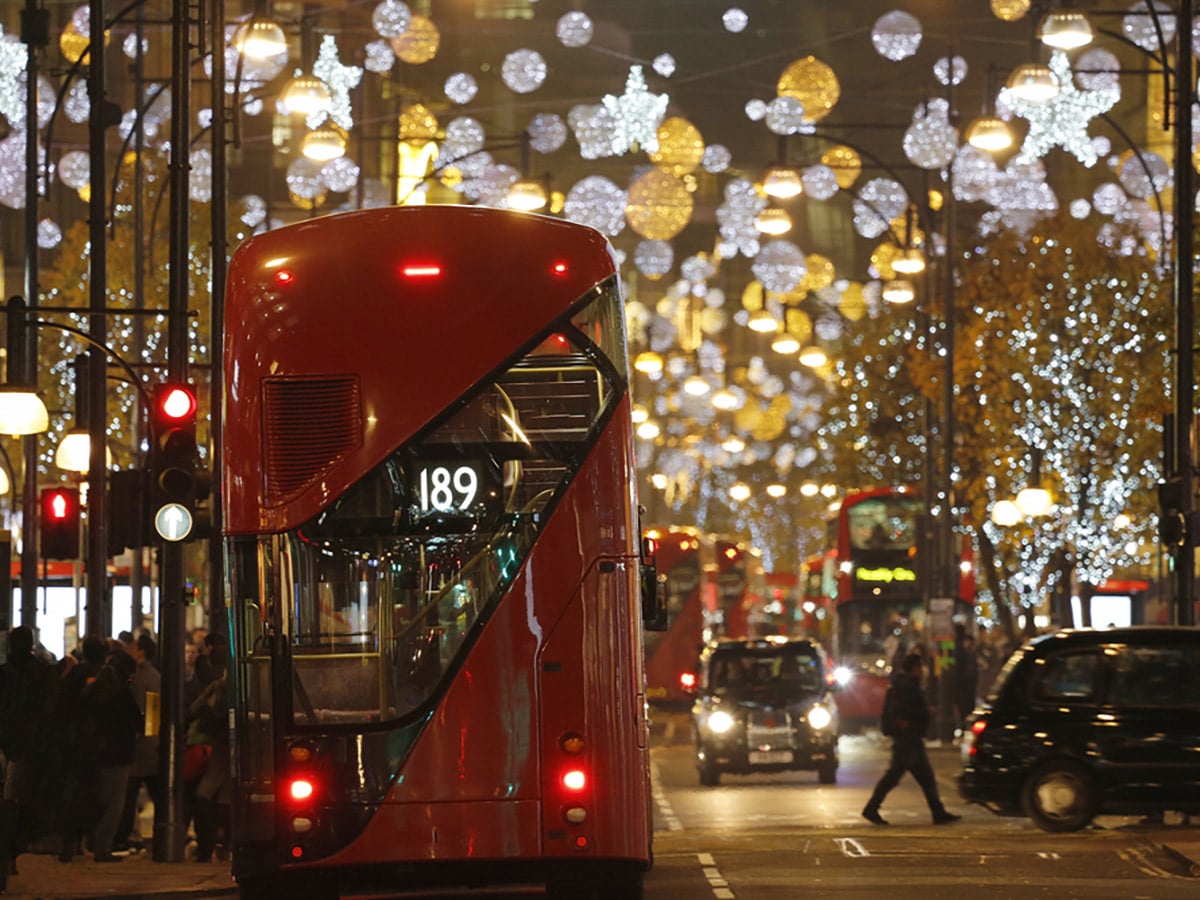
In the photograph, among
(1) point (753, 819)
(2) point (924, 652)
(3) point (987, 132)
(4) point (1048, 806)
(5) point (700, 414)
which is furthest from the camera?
(5) point (700, 414)

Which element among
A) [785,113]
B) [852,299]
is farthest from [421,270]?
[852,299]

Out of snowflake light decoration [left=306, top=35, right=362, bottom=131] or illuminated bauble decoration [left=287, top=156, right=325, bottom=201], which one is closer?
illuminated bauble decoration [left=287, top=156, right=325, bottom=201]

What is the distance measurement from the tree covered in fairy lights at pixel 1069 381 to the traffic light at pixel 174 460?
95.6 feet

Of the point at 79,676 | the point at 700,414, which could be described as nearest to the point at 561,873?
the point at 79,676

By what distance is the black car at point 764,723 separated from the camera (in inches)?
1137

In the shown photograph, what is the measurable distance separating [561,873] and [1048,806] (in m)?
9.47

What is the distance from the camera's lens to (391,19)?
31547 mm

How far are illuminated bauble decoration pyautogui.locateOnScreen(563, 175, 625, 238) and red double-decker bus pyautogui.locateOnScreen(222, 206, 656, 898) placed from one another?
24.2m

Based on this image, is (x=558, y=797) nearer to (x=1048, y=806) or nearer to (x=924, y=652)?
(x=1048, y=806)

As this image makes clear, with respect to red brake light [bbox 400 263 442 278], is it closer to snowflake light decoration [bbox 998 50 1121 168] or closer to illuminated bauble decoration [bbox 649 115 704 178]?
illuminated bauble decoration [bbox 649 115 704 178]

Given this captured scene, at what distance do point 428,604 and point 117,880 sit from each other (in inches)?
247

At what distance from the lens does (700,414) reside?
64438 mm

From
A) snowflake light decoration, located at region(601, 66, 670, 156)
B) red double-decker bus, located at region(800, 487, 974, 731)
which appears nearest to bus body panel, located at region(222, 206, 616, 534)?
snowflake light decoration, located at region(601, 66, 670, 156)

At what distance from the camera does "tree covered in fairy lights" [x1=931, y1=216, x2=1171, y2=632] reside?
47.3 m
